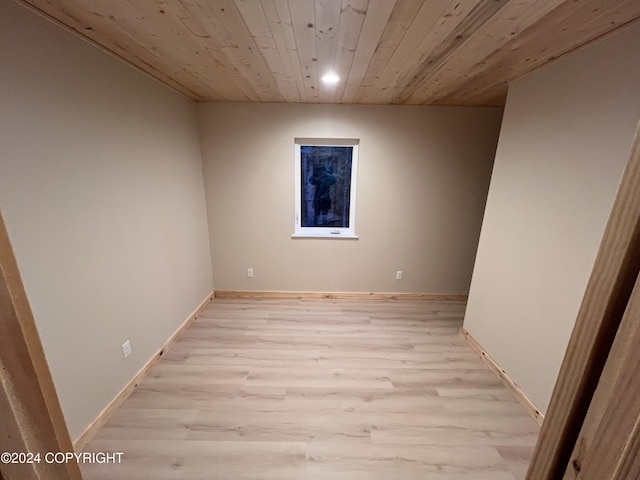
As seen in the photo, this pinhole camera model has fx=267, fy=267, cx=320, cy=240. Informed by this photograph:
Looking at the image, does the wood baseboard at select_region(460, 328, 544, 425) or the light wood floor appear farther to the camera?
the wood baseboard at select_region(460, 328, 544, 425)

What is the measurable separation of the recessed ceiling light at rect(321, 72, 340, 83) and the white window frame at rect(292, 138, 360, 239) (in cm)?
85

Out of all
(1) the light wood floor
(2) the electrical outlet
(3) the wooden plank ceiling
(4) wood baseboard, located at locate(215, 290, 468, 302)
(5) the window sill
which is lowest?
(1) the light wood floor

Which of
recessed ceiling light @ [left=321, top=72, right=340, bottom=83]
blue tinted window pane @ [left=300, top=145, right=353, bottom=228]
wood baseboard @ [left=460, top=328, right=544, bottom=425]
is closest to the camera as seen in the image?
wood baseboard @ [left=460, top=328, right=544, bottom=425]

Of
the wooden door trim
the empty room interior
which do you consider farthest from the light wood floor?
the wooden door trim

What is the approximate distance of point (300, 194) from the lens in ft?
10.8

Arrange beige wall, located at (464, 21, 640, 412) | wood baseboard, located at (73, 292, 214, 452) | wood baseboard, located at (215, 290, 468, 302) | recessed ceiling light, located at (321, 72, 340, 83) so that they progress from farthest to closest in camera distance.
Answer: wood baseboard, located at (215, 290, 468, 302), recessed ceiling light, located at (321, 72, 340, 83), wood baseboard, located at (73, 292, 214, 452), beige wall, located at (464, 21, 640, 412)

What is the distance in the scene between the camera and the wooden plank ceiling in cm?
121

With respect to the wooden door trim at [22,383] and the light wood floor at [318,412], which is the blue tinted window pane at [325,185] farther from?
the wooden door trim at [22,383]

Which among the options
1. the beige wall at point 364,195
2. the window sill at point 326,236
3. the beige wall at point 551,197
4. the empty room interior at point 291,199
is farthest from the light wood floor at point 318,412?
the window sill at point 326,236

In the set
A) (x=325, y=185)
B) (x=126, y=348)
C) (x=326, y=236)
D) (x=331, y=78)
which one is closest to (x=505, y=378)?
(x=326, y=236)

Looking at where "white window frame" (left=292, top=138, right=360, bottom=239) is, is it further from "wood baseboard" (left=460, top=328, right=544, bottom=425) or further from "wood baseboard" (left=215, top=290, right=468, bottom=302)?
"wood baseboard" (left=460, top=328, right=544, bottom=425)

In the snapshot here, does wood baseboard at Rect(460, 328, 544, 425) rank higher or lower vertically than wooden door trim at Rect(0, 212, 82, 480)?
lower

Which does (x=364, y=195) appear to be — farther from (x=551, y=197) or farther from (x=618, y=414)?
(x=618, y=414)

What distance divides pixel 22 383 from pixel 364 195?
3034 mm
